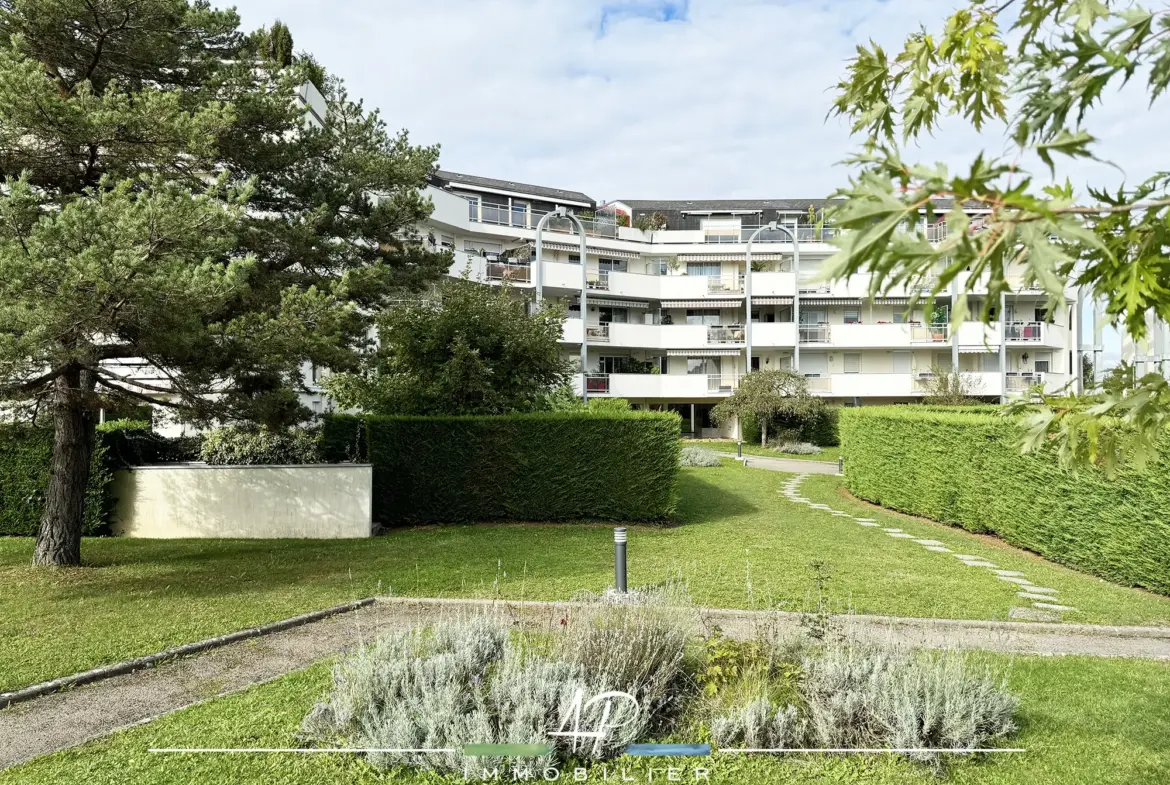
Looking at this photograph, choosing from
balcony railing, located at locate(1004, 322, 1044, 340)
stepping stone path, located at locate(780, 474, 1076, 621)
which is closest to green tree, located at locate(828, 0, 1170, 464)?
stepping stone path, located at locate(780, 474, 1076, 621)

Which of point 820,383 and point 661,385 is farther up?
point 820,383

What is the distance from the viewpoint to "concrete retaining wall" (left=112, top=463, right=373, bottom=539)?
44.6 feet

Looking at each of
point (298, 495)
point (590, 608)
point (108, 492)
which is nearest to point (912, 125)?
point (590, 608)

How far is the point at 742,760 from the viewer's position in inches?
175

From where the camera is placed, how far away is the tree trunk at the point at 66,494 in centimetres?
1043

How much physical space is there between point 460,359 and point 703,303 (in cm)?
3010

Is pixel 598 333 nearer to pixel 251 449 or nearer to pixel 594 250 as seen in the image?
pixel 594 250

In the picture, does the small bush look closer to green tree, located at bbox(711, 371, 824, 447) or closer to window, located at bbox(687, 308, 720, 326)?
green tree, located at bbox(711, 371, 824, 447)

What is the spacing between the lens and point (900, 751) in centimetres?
441

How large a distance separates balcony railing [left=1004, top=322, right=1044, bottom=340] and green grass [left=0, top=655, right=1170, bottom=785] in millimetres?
42854

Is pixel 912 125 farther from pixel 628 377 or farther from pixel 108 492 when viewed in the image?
pixel 628 377

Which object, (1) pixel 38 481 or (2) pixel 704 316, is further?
(2) pixel 704 316

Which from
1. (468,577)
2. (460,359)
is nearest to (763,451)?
(460,359)

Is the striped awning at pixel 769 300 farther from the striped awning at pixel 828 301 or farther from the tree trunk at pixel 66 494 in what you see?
the tree trunk at pixel 66 494
